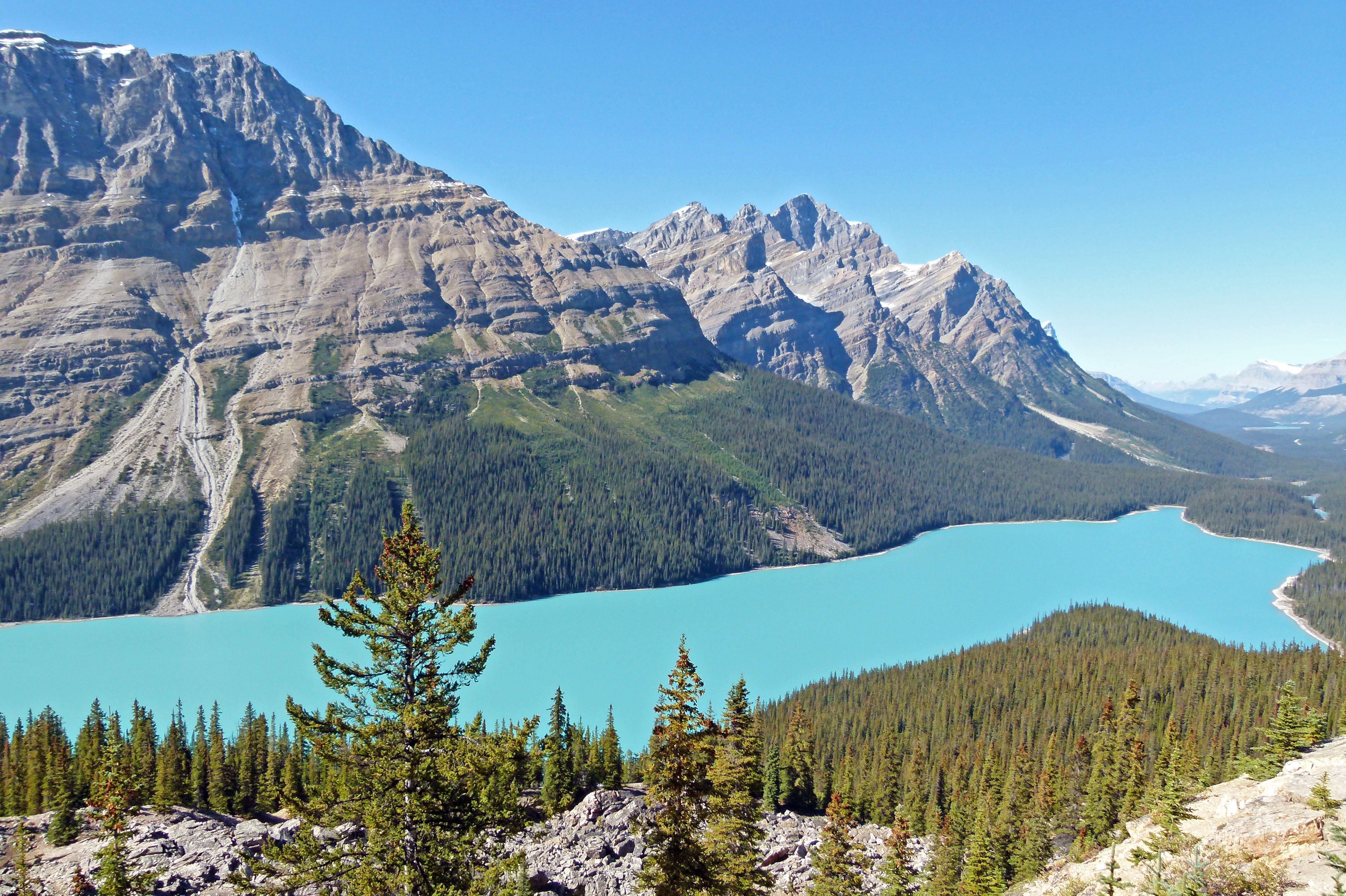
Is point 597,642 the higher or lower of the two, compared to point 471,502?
lower

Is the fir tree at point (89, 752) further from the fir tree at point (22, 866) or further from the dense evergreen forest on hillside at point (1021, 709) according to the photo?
the dense evergreen forest on hillside at point (1021, 709)

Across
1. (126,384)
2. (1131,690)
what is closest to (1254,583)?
(1131,690)

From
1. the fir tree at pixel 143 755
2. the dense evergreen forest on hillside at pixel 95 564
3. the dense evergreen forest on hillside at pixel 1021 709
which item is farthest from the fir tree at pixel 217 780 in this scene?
the dense evergreen forest on hillside at pixel 95 564

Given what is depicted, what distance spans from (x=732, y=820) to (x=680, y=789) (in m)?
4.29

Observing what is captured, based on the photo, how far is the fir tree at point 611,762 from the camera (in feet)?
185

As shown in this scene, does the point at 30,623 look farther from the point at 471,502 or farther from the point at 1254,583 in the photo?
the point at 1254,583

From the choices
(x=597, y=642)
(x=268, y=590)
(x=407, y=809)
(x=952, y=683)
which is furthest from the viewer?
(x=268, y=590)

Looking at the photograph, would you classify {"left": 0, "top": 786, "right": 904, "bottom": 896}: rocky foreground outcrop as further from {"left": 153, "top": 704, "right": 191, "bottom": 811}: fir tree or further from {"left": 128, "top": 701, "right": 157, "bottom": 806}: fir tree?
{"left": 153, "top": 704, "right": 191, "bottom": 811}: fir tree

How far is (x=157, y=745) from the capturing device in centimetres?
6494

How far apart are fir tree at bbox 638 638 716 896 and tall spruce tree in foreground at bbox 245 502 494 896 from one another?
7.25 m

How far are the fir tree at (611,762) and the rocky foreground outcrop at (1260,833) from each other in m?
30.3

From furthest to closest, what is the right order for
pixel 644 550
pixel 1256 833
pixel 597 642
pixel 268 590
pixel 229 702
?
pixel 644 550
pixel 268 590
pixel 597 642
pixel 229 702
pixel 1256 833

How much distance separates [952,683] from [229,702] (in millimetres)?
81873

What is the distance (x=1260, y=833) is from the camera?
827 inches
